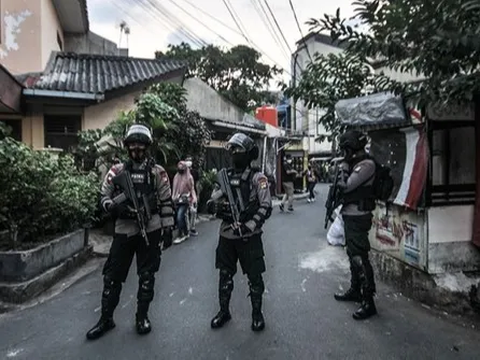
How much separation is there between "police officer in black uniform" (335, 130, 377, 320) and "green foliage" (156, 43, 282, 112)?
18888 millimetres

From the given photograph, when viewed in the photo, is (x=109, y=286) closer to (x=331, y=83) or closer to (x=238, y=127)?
(x=331, y=83)

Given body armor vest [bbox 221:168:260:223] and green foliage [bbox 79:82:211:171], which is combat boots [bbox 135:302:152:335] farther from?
green foliage [bbox 79:82:211:171]

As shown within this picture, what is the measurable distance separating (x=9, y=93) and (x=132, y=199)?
20.0 feet

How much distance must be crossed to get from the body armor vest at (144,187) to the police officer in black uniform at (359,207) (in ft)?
6.71

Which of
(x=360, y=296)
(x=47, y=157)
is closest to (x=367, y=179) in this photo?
(x=360, y=296)

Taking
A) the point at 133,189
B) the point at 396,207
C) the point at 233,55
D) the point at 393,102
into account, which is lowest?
the point at 396,207

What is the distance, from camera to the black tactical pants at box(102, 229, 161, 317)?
3709 millimetres

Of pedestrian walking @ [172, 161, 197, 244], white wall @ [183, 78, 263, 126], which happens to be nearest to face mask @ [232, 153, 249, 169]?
pedestrian walking @ [172, 161, 197, 244]

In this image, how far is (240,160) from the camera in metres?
4.00

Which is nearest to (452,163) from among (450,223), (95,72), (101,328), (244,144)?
(450,223)

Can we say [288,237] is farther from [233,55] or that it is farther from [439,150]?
[233,55]

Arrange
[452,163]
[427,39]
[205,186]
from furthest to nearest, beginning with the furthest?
[205,186]
[452,163]
[427,39]

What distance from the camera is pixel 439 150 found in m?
5.06

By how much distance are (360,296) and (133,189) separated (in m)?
2.94
